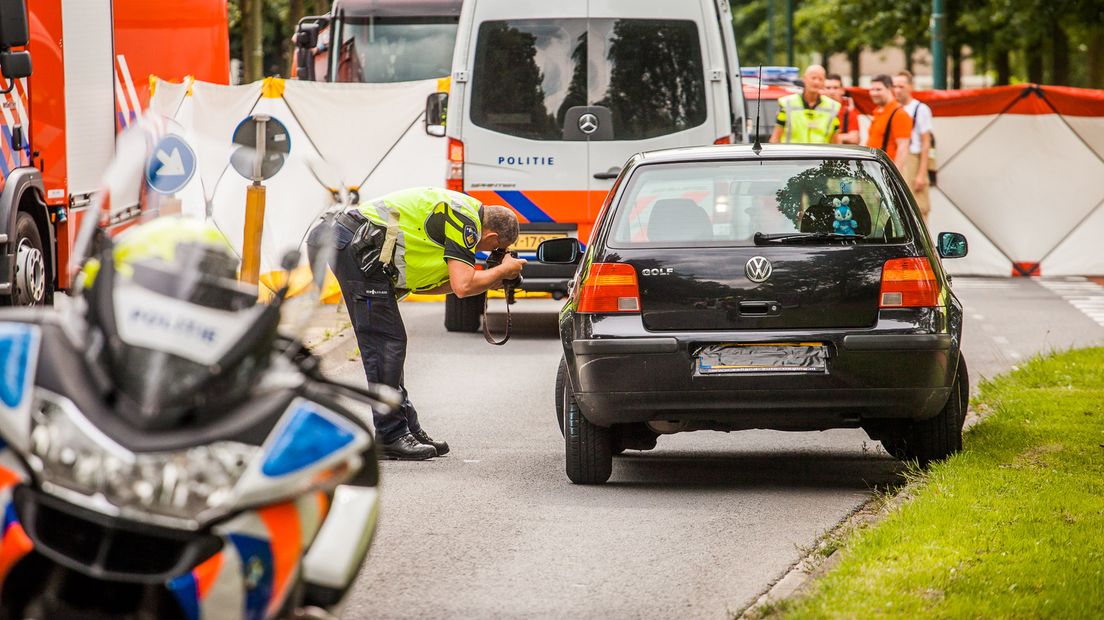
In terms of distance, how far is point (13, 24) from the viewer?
10.8 meters

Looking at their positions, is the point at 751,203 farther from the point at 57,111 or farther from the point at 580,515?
the point at 57,111

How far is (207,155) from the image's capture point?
534 cm

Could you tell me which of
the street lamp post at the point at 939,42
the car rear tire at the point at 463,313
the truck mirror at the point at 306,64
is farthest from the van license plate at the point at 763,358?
the street lamp post at the point at 939,42

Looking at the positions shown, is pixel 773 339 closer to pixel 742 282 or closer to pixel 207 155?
pixel 742 282

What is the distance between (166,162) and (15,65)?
6553 millimetres

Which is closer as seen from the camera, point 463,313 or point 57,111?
point 57,111

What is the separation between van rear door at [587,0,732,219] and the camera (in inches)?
549

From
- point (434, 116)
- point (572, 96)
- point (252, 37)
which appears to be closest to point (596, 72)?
point (572, 96)

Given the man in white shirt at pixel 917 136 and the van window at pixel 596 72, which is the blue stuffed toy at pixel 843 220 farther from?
the man in white shirt at pixel 917 136

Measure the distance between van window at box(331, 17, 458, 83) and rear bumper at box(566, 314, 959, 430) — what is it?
490 inches

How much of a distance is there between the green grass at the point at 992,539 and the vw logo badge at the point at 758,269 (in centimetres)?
106

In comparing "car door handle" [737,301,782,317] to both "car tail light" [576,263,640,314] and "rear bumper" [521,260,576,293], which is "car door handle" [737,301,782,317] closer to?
"car tail light" [576,263,640,314]


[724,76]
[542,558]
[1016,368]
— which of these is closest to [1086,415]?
[1016,368]

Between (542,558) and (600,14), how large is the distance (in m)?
7.98
